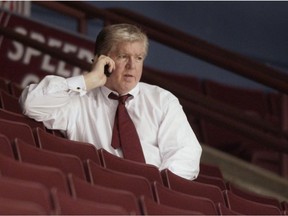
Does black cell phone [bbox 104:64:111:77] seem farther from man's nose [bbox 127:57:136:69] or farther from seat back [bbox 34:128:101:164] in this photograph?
seat back [bbox 34:128:101:164]

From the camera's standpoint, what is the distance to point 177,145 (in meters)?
1.96

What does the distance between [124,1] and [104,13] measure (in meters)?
1.10

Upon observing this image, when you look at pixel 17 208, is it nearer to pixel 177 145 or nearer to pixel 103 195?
pixel 103 195

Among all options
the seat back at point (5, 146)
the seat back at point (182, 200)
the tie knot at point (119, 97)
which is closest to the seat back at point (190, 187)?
the seat back at point (182, 200)

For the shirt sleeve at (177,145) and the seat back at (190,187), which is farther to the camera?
the shirt sleeve at (177,145)

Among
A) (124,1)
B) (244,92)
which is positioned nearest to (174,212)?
(244,92)

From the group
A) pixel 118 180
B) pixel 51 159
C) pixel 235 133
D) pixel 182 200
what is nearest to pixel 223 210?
pixel 182 200

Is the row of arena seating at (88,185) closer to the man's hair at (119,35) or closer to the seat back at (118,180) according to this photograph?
the seat back at (118,180)

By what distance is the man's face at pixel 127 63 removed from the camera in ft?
6.46

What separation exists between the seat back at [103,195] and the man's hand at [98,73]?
1.55ft

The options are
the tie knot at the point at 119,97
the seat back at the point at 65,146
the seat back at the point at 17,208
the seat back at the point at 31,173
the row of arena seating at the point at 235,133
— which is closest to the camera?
the seat back at the point at 17,208

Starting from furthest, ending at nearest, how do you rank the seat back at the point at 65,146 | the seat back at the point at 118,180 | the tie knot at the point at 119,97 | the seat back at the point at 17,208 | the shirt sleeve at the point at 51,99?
the tie knot at the point at 119,97 < the shirt sleeve at the point at 51,99 < the seat back at the point at 65,146 < the seat back at the point at 118,180 < the seat back at the point at 17,208

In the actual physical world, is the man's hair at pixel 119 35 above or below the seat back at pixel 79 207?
above

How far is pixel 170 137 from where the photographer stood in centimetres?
198
